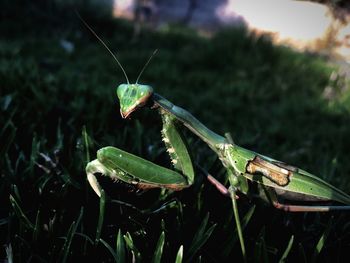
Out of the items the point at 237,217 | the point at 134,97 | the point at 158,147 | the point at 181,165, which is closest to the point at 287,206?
the point at 237,217

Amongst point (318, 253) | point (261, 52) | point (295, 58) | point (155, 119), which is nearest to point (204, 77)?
point (261, 52)

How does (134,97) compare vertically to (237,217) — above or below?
above

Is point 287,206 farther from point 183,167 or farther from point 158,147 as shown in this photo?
point 158,147

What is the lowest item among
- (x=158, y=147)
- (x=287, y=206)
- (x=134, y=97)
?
(x=158, y=147)

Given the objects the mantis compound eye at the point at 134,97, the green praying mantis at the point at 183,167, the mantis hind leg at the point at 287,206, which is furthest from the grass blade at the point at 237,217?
the mantis compound eye at the point at 134,97

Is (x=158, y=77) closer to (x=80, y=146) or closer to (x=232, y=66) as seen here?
(x=232, y=66)

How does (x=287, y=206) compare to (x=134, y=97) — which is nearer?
(x=134, y=97)

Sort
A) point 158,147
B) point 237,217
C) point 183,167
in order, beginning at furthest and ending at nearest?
1. point 158,147
2. point 183,167
3. point 237,217
